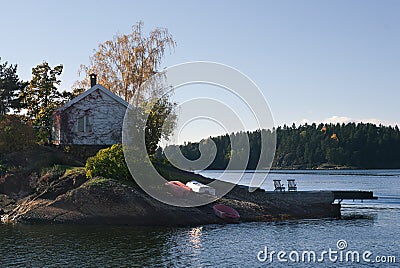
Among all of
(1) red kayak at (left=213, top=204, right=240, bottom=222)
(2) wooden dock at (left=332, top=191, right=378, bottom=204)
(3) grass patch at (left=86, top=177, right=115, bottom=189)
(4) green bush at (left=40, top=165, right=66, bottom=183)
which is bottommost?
(1) red kayak at (left=213, top=204, right=240, bottom=222)

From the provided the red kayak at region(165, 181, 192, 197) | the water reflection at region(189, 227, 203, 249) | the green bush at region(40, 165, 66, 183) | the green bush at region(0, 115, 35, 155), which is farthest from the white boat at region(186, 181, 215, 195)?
the green bush at region(0, 115, 35, 155)

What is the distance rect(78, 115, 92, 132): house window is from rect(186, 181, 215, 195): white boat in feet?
47.4

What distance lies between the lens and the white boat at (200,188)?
43.9m

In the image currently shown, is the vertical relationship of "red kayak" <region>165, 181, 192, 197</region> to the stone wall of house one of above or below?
below

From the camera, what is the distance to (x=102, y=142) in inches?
2143

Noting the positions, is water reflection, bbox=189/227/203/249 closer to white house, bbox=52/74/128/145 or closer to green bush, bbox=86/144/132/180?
green bush, bbox=86/144/132/180

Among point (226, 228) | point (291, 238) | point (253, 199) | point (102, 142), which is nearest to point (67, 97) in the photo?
point (102, 142)

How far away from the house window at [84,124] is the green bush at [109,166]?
1026 centimetres

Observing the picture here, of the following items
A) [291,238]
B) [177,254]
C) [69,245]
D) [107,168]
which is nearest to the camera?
[177,254]

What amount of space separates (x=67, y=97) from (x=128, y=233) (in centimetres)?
3232

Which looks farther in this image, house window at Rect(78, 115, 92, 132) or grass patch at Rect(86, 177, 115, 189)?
house window at Rect(78, 115, 92, 132)

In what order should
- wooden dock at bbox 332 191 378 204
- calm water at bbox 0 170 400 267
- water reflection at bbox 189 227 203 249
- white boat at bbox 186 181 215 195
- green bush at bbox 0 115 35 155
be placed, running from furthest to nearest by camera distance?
wooden dock at bbox 332 191 378 204 → green bush at bbox 0 115 35 155 → white boat at bbox 186 181 215 195 → water reflection at bbox 189 227 203 249 → calm water at bbox 0 170 400 267

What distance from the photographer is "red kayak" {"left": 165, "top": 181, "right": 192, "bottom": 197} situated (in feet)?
142

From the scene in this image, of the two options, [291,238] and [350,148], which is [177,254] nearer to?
[291,238]
